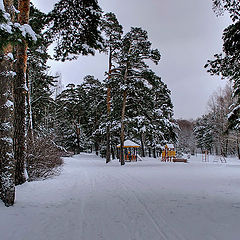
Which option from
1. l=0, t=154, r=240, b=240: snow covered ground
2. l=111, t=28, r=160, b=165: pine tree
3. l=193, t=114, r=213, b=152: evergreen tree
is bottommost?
l=0, t=154, r=240, b=240: snow covered ground

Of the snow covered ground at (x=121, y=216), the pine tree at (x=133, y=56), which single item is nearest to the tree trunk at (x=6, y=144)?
the snow covered ground at (x=121, y=216)

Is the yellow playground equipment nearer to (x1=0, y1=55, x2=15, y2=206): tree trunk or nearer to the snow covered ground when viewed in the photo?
the snow covered ground

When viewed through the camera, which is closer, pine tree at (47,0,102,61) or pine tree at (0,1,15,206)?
pine tree at (0,1,15,206)

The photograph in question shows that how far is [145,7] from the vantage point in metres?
10.4

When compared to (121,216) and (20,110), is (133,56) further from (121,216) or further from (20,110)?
(121,216)

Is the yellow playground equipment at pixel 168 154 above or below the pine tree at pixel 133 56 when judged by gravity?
below

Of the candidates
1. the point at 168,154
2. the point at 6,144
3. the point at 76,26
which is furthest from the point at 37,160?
the point at 168,154

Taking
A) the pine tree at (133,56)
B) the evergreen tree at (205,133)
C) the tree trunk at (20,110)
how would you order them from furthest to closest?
the evergreen tree at (205,133) → the pine tree at (133,56) → the tree trunk at (20,110)

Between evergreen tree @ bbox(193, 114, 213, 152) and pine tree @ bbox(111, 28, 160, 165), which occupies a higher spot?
pine tree @ bbox(111, 28, 160, 165)

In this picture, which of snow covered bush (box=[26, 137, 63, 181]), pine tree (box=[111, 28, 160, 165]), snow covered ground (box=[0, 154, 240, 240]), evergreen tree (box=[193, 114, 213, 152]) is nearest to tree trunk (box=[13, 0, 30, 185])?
snow covered ground (box=[0, 154, 240, 240])

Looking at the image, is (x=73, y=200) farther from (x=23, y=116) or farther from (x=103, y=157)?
(x=103, y=157)

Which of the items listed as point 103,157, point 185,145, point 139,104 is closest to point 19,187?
point 139,104

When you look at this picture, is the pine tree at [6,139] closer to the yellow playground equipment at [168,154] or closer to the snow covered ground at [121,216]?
the snow covered ground at [121,216]

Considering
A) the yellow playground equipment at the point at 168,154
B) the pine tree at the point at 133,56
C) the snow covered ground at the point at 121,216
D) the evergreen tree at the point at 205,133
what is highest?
the pine tree at the point at 133,56
